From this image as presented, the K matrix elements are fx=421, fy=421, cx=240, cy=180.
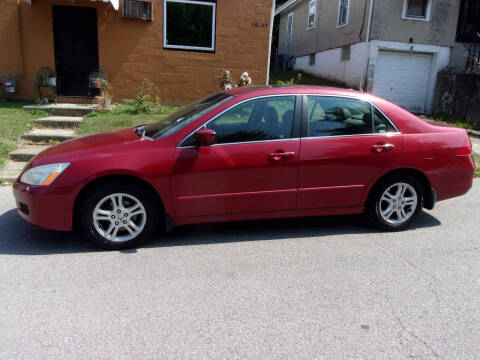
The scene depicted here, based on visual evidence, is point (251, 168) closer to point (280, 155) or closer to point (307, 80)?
point (280, 155)

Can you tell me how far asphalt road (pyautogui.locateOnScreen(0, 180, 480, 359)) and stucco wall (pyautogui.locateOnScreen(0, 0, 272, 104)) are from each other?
25.2ft

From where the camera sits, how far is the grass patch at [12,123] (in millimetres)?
7748

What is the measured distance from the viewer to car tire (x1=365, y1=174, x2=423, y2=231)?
4.81 meters

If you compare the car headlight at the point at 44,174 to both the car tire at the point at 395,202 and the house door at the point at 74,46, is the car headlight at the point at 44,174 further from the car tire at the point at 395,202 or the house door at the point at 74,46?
the house door at the point at 74,46

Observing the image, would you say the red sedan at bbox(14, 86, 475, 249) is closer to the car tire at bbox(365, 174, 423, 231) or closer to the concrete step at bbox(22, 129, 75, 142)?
the car tire at bbox(365, 174, 423, 231)

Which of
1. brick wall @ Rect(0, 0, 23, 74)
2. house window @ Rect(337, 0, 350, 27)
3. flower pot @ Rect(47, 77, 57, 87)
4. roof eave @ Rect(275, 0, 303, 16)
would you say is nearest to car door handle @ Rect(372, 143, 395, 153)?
flower pot @ Rect(47, 77, 57, 87)

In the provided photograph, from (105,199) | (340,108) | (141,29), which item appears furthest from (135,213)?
(141,29)

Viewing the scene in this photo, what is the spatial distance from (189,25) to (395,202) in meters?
9.07

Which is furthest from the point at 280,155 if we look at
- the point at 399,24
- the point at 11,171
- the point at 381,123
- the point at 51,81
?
the point at 399,24

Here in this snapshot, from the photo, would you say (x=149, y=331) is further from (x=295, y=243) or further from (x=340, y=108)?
(x=340, y=108)

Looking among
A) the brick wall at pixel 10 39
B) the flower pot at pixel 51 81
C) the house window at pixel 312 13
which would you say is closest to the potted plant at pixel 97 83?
the flower pot at pixel 51 81

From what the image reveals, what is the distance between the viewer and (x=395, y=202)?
4.87m

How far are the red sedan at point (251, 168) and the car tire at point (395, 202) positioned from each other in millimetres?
12

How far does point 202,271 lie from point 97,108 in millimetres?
7837
